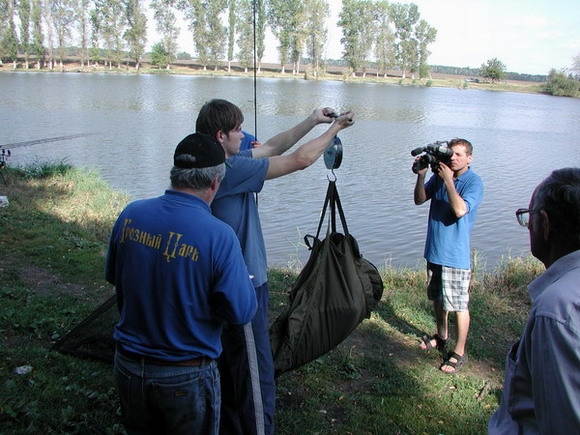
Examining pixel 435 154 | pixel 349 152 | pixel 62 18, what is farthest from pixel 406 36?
pixel 435 154

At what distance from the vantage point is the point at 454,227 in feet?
13.8

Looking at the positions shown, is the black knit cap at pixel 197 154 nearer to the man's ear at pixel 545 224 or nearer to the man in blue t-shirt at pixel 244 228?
the man in blue t-shirt at pixel 244 228

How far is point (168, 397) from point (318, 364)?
7.04 ft

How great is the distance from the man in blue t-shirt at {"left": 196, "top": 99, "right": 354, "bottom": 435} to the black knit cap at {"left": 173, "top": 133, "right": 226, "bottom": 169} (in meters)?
0.47

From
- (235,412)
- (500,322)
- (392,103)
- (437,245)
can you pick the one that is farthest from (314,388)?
(392,103)

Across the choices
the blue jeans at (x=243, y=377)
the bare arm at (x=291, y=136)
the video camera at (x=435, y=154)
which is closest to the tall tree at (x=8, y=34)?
the video camera at (x=435, y=154)

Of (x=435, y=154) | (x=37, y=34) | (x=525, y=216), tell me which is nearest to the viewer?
(x=525, y=216)

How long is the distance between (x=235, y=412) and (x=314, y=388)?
103 cm

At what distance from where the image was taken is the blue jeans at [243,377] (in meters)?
2.84

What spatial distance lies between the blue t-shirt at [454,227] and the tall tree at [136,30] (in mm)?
69913

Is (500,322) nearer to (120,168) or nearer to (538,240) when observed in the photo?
(538,240)

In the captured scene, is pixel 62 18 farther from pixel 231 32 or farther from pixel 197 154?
pixel 197 154

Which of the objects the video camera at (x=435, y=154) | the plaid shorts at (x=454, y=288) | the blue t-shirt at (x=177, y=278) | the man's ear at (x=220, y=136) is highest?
the man's ear at (x=220, y=136)

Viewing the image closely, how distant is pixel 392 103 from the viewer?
36.0 meters
